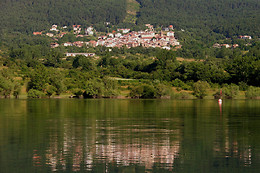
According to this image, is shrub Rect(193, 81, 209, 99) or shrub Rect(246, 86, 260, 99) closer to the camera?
shrub Rect(246, 86, 260, 99)

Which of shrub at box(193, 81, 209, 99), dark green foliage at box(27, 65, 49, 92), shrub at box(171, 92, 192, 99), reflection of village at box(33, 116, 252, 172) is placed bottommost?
reflection of village at box(33, 116, 252, 172)

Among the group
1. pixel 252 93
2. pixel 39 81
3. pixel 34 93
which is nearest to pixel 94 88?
pixel 39 81

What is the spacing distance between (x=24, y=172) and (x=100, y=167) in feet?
12.2

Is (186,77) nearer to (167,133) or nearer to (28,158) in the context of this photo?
(167,133)

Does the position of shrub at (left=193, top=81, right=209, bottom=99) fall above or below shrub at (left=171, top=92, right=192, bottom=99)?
above

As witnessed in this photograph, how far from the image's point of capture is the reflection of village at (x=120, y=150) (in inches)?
870

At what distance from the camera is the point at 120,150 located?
2559cm

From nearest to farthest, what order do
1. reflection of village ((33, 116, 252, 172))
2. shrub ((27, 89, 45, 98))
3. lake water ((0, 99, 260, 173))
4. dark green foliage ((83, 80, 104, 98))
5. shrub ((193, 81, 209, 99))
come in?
lake water ((0, 99, 260, 173)) < reflection of village ((33, 116, 252, 172)) < shrub ((27, 89, 45, 98)) < dark green foliage ((83, 80, 104, 98)) < shrub ((193, 81, 209, 99))

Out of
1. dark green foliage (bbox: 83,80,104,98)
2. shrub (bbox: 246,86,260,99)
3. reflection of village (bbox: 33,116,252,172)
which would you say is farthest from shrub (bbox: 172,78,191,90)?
reflection of village (bbox: 33,116,252,172)

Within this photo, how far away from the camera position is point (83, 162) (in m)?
22.2

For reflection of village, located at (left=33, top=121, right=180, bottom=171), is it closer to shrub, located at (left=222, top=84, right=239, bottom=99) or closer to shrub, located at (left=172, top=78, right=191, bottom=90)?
shrub, located at (left=222, top=84, right=239, bottom=99)

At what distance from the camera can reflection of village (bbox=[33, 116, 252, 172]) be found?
22108 millimetres

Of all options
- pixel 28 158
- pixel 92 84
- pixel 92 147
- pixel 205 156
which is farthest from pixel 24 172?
pixel 92 84

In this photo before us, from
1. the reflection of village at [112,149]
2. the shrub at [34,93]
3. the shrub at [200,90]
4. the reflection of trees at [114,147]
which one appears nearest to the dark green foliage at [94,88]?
the shrub at [34,93]
